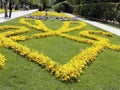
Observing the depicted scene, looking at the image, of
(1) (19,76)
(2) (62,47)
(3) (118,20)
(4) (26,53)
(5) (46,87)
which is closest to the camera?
(5) (46,87)

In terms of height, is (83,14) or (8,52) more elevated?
(8,52)

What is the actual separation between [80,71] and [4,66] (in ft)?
6.49

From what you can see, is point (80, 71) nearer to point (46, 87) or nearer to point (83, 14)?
point (46, 87)

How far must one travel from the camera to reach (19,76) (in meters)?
7.13

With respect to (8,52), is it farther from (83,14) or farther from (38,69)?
(83,14)

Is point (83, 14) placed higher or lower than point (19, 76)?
lower

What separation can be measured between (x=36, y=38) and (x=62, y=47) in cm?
180

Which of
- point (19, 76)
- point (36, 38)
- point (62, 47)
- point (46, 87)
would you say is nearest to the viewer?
point (46, 87)

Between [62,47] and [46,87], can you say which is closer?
[46,87]

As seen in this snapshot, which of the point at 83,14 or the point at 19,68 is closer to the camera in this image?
the point at 19,68

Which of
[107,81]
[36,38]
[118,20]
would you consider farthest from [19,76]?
[118,20]

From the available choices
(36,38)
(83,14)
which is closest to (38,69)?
(36,38)

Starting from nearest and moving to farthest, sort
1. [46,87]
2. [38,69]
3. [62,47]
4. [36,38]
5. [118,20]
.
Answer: [46,87] < [38,69] < [62,47] < [36,38] < [118,20]

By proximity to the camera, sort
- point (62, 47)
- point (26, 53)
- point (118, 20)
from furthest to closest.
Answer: point (118, 20) < point (62, 47) < point (26, 53)
